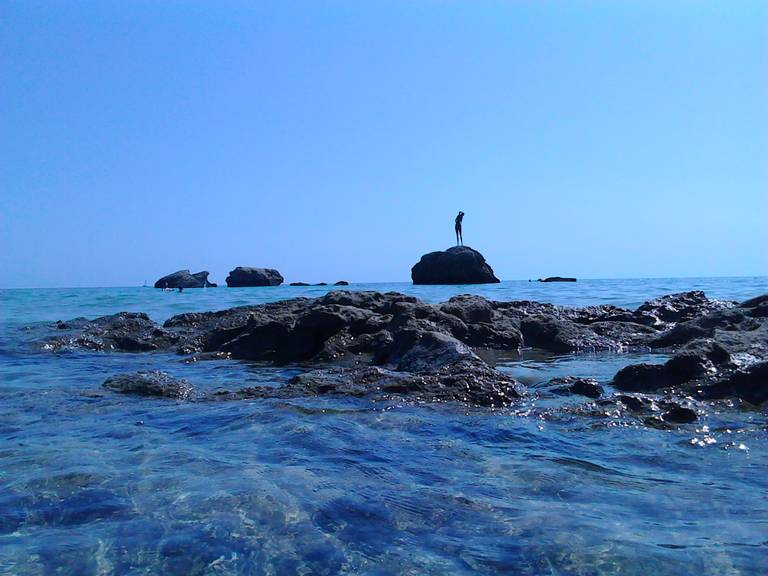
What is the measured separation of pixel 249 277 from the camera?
71.8 metres

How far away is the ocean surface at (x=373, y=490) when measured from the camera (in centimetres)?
330

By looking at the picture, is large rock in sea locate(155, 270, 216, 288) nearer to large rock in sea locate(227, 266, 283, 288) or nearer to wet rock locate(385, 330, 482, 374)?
large rock in sea locate(227, 266, 283, 288)

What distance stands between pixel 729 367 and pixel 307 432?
4.77m

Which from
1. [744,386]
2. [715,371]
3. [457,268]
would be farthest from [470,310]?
[457,268]

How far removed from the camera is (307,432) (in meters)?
5.68

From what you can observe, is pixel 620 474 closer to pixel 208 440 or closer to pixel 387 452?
pixel 387 452

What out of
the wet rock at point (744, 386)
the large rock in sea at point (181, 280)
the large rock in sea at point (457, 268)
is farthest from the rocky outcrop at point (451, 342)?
the large rock in sea at point (181, 280)

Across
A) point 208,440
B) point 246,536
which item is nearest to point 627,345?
point 208,440

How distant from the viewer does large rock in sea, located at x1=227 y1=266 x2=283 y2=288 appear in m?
71.5

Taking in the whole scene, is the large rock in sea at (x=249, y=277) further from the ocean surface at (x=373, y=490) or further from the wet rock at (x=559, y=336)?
the ocean surface at (x=373, y=490)

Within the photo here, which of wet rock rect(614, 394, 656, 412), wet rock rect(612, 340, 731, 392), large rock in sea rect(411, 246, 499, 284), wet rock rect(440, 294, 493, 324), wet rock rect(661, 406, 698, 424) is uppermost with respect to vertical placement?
large rock in sea rect(411, 246, 499, 284)

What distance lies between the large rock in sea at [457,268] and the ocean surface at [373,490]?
45304 millimetres

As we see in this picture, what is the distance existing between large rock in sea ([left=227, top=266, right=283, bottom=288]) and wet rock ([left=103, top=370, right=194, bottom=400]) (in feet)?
211

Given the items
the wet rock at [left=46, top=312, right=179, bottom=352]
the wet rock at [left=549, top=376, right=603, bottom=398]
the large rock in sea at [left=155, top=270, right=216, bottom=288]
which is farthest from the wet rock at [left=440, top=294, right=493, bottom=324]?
the large rock in sea at [left=155, top=270, right=216, bottom=288]
